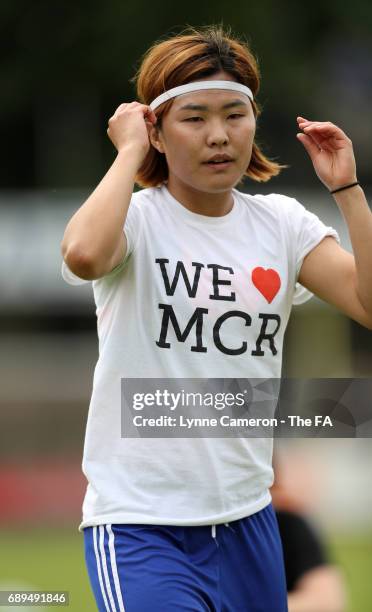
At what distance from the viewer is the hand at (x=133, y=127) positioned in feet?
10.3

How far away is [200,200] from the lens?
3.24 metres

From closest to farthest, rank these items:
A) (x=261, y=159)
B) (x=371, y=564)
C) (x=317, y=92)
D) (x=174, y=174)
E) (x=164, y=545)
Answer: (x=164, y=545), (x=174, y=174), (x=261, y=159), (x=371, y=564), (x=317, y=92)

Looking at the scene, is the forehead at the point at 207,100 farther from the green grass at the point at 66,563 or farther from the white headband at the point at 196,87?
the green grass at the point at 66,563

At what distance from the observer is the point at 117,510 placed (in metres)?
2.98

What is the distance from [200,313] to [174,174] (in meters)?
0.41

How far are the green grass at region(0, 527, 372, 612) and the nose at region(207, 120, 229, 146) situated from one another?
159 inches

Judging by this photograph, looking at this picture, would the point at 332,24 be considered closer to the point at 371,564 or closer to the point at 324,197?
the point at 324,197

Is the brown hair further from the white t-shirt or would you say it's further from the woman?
the white t-shirt

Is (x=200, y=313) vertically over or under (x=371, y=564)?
over

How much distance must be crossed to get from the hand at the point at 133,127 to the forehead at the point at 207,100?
0.09 meters

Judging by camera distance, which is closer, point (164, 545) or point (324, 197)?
point (164, 545)

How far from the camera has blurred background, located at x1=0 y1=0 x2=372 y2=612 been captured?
12570 mm

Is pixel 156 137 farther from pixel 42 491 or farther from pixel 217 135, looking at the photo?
pixel 42 491

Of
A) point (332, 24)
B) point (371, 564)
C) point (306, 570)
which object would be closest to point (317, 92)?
point (332, 24)
